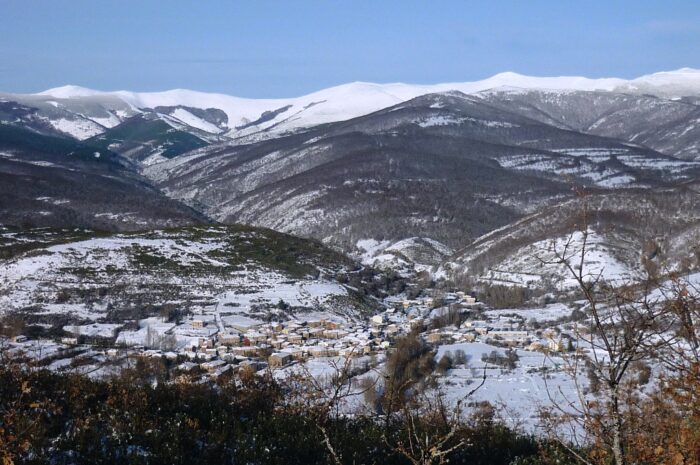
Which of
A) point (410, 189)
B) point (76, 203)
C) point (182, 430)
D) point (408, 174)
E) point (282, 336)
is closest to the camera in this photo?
point (182, 430)

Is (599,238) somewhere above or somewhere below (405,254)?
above

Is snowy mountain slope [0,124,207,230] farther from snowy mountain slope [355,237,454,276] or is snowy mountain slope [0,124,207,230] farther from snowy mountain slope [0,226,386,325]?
snowy mountain slope [355,237,454,276]

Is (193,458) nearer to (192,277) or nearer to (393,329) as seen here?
(393,329)

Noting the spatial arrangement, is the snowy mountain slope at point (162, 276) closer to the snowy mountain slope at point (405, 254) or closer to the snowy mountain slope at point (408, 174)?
the snowy mountain slope at point (405, 254)

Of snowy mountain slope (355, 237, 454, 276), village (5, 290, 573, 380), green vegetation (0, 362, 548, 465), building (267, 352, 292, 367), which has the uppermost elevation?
green vegetation (0, 362, 548, 465)

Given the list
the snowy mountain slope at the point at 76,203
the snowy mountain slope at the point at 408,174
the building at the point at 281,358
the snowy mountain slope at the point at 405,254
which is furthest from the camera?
the snowy mountain slope at the point at 408,174

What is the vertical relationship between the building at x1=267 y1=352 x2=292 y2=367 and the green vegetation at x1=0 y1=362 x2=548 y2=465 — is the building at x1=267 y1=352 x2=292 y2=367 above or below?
below

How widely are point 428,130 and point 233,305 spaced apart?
12096 centimetres

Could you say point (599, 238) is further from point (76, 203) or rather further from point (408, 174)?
point (76, 203)

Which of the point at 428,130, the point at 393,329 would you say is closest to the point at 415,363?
the point at 393,329

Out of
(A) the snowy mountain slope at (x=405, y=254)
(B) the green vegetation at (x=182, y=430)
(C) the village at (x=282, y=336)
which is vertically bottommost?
(A) the snowy mountain slope at (x=405, y=254)

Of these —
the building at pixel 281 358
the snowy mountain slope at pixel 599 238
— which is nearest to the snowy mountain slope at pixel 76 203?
the snowy mountain slope at pixel 599 238

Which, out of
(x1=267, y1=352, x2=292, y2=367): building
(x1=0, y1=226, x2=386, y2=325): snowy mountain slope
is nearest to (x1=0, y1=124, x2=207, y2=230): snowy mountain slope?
(x1=0, y1=226, x2=386, y2=325): snowy mountain slope

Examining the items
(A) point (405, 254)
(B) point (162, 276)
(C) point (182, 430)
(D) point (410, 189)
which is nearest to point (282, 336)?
(B) point (162, 276)
